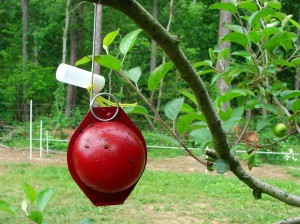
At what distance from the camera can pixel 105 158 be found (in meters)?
0.79

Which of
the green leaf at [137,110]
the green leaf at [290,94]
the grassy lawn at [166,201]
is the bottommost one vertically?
the grassy lawn at [166,201]

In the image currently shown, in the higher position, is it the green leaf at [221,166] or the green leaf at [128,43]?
the green leaf at [128,43]

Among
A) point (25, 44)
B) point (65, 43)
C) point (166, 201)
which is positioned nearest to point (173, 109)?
point (166, 201)

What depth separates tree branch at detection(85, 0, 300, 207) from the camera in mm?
520

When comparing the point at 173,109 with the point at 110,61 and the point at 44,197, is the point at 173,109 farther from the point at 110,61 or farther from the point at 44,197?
the point at 44,197

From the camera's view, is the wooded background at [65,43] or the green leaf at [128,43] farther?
the wooded background at [65,43]

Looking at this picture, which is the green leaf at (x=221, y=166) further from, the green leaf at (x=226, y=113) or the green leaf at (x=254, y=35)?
the green leaf at (x=254, y=35)

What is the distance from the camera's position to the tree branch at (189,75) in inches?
20.5

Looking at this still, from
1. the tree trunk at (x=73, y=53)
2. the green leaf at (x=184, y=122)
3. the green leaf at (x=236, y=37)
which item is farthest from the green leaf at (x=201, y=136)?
the tree trunk at (x=73, y=53)

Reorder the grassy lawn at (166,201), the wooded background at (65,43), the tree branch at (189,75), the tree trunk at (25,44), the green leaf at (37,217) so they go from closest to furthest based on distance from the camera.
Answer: the tree branch at (189,75) < the green leaf at (37,217) < the grassy lawn at (166,201) < the wooded background at (65,43) < the tree trunk at (25,44)

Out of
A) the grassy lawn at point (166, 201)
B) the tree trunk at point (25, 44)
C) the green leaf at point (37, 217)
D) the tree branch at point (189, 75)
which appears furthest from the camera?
the tree trunk at point (25, 44)

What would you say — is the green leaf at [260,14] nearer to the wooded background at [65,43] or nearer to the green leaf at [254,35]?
the green leaf at [254,35]

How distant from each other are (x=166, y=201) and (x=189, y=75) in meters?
4.71

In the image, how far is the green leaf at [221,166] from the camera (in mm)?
796
